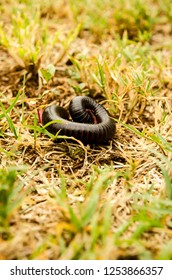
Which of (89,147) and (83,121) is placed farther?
(83,121)

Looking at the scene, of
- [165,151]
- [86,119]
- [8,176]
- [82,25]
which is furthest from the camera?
[82,25]

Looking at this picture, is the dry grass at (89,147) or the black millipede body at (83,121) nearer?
the dry grass at (89,147)
